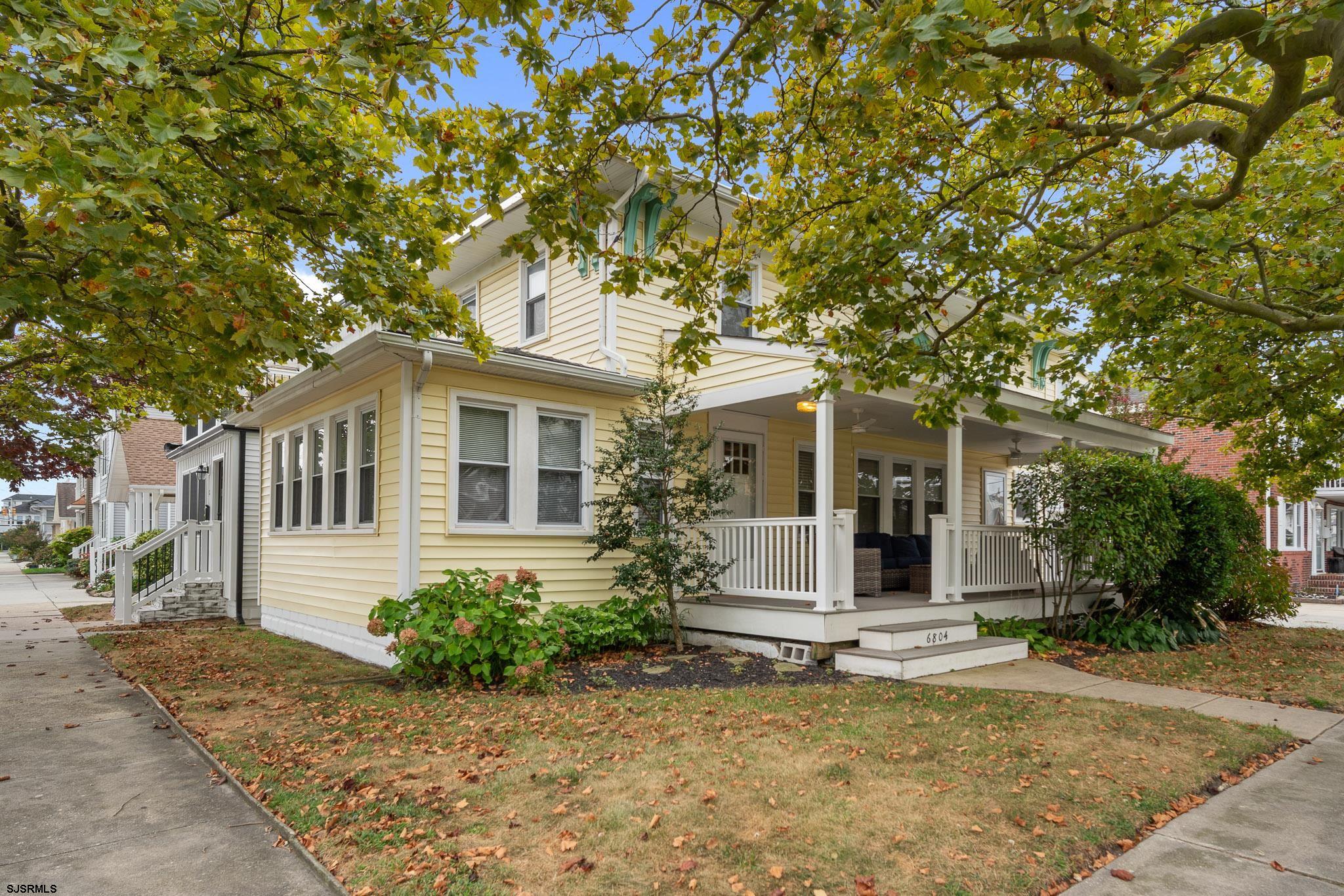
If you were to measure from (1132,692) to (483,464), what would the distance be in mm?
7201

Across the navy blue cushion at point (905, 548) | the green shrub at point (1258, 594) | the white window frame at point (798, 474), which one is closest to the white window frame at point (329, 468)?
the white window frame at point (798, 474)

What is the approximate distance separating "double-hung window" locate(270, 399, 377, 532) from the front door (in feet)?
15.9

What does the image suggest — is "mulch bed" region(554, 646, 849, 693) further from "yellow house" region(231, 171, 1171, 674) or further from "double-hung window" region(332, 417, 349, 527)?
"double-hung window" region(332, 417, 349, 527)

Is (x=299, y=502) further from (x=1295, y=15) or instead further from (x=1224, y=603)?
(x=1224, y=603)

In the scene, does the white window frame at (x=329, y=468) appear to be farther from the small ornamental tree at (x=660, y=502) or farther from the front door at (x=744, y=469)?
the front door at (x=744, y=469)

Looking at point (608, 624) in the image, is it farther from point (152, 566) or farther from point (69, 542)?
point (69, 542)

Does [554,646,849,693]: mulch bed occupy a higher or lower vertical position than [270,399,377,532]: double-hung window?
lower

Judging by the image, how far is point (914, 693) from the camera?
7.27 m

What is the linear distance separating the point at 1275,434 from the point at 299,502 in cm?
1539

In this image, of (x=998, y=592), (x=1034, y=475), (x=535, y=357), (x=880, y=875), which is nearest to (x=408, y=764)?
(x=880, y=875)

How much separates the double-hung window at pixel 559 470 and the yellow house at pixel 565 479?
0.08 ft

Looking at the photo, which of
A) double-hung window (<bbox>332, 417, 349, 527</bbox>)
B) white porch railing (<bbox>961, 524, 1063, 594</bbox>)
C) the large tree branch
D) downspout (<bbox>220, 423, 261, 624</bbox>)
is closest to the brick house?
white porch railing (<bbox>961, 524, 1063, 594</bbox>)

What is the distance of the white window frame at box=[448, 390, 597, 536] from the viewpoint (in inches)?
354

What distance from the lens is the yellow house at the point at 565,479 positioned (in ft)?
28.8
